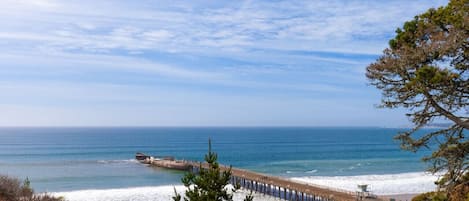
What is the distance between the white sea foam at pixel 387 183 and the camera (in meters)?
41.3

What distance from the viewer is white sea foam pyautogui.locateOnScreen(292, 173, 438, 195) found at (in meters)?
41.3

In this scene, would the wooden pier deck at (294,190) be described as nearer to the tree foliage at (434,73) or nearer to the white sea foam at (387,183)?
the white sea foam at (387,183)

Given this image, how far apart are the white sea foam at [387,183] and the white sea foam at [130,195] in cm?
998

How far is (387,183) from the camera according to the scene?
4616 cm

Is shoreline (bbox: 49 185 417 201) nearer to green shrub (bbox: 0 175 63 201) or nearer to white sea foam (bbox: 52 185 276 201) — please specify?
white sea foam (bbox: 52 185 276 201)

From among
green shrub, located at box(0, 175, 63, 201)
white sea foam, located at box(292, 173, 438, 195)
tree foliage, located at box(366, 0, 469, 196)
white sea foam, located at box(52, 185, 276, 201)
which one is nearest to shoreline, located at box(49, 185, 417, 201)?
white sea foam, located at box(52, 185, 276, 201)

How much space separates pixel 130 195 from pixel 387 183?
25696mm

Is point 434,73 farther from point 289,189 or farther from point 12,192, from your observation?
point 289,189

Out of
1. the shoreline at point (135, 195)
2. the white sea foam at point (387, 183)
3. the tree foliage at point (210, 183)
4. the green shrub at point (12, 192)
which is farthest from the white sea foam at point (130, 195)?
the tree foliage at point (210, 183)

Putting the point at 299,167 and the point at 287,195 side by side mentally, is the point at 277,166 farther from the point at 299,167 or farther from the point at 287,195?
the point at 287,195

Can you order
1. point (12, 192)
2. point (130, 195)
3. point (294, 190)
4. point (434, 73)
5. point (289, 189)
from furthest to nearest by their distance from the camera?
point (130, 195) → point (289, 189) → point (294, 190) → point (12, 192) → point (434, 73)

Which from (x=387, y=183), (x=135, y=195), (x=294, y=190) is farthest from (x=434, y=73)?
(x=387, y=183)

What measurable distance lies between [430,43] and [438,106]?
1.94m

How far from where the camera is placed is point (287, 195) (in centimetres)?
3884
